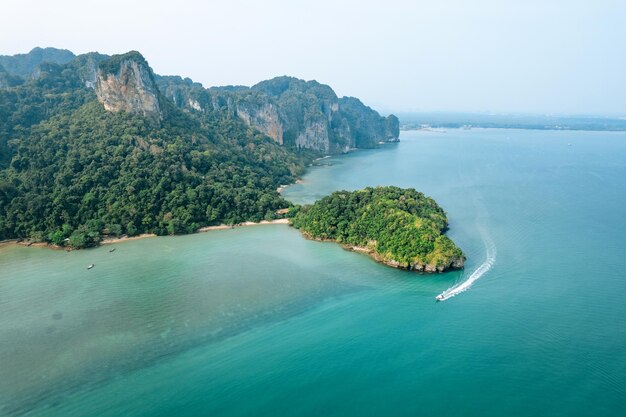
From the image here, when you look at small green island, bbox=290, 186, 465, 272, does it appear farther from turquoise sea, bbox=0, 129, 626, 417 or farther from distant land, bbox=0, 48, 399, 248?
distant land, bbox=0, 48, 399, 248

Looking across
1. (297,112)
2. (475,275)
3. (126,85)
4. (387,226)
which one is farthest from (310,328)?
(297,112)

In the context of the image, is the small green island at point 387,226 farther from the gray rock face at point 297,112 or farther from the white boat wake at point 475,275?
the gray rock face at point 297,112

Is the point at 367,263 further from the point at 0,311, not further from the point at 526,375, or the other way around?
the point at 0,311

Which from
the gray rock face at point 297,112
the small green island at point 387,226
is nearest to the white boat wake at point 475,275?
the small green island at point 387,226

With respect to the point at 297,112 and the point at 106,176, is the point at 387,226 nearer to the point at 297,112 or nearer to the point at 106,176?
the point at 106,176

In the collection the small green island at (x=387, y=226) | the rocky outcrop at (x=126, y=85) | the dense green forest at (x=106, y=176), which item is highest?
the rocky outcrop at (x=126, y=85)
